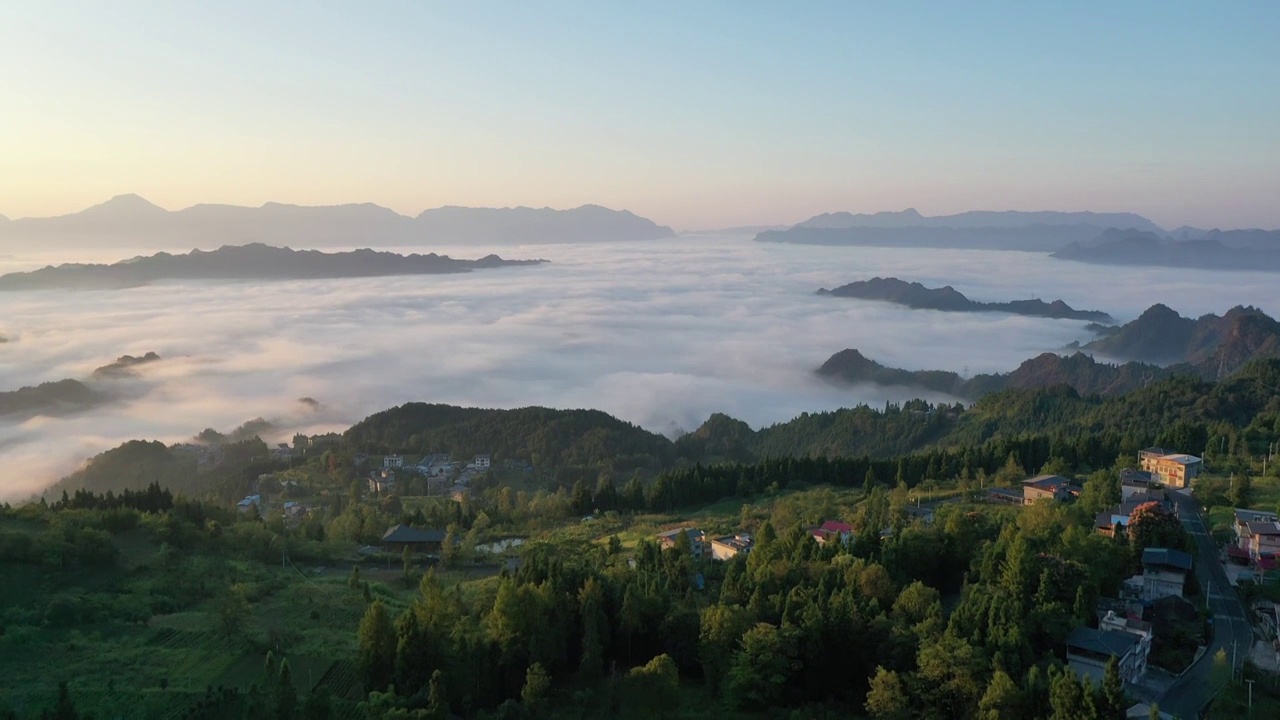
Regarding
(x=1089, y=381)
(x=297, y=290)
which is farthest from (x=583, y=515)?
(x=297, y=290)

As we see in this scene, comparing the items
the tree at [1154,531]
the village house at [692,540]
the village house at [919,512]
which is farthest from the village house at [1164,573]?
the village house at [692,540]

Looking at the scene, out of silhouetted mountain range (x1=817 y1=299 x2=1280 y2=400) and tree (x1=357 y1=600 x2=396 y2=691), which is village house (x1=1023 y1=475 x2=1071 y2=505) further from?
silhouetted mountain range (x1=817 y1=299 x2=1280 y2=400)

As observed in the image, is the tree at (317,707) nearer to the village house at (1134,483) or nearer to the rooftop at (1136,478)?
the village house at (1134,483)

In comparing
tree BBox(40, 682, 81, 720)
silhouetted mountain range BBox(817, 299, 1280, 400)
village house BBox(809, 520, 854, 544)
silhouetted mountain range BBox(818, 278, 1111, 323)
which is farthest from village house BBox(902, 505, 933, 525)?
silhouetted mountain range BBox(818, 278, 1111, 323)

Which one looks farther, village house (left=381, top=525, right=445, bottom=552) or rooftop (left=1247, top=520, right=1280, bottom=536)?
village house (left=381, top=525, right=445, bottom=552)

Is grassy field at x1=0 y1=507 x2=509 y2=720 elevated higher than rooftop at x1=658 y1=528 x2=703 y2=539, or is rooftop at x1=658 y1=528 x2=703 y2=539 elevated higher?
grassy field at x1=0 y1=507 x2=509 y2=720
